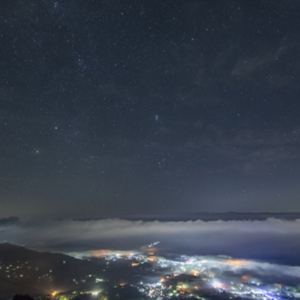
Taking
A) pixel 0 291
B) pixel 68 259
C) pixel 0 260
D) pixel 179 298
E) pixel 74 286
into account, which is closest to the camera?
pixel 179 298

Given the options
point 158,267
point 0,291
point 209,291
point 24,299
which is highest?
point 24,299

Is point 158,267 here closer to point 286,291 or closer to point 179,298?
point 179,298

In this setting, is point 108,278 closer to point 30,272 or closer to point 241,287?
point 30,272

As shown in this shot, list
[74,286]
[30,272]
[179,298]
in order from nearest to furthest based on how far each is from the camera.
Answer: [179,298] → [74,286] → [30,272]

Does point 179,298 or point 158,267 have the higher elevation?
point 179,298

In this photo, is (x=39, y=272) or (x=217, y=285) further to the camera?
(x=39, y=272)

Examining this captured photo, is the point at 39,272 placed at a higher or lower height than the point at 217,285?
higher

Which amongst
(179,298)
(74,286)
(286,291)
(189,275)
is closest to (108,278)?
(74,286)

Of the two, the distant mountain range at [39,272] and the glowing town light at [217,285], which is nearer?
the distant mountain range at [39,272]

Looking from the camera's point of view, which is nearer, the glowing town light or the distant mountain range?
the distant mountain range

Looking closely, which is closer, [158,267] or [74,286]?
[74,286]

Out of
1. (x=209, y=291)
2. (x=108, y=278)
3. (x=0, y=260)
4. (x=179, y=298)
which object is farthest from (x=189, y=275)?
(x=0, y=260)
